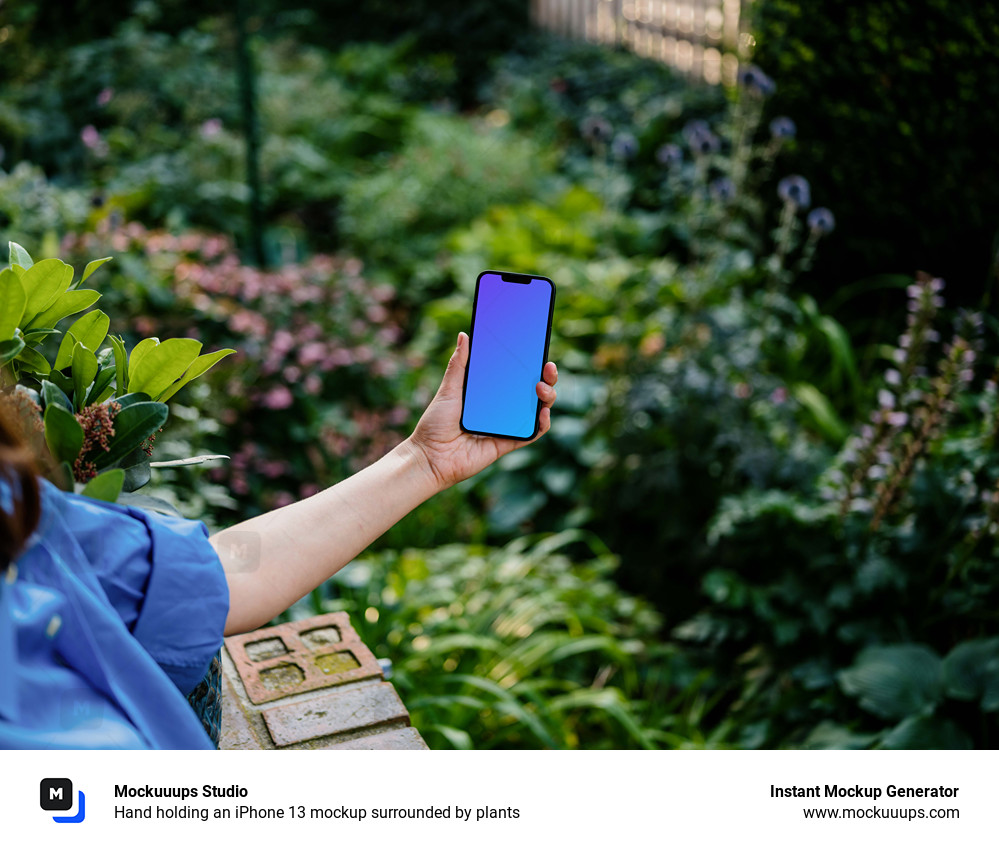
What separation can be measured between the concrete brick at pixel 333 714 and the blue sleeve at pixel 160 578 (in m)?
0.31

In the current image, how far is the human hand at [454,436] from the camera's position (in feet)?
3.86

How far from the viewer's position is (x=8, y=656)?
741mm

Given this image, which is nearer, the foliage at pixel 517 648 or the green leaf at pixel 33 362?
the green leaf at pixel 33 362

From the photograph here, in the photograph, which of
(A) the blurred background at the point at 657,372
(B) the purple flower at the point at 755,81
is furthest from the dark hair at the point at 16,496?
(B) the purple flower at the point at 755,81

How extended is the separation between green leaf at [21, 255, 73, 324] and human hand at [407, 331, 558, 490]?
0.47 meters

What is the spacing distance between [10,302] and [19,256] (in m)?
0.17

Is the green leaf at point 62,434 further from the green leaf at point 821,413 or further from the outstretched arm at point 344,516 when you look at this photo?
the green leaf at point 821,413

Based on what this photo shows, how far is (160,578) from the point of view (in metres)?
0.84

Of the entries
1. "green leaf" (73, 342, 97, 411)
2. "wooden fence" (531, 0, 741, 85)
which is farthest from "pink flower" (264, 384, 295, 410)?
"wooden fence" (531, 0, 741, 85)

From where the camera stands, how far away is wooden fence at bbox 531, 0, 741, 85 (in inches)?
204

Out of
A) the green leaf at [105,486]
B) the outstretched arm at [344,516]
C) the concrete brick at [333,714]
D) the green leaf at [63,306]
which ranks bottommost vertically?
the concrete brick at [333,714]

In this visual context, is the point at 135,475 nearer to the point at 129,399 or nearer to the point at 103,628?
the point at 129,399
